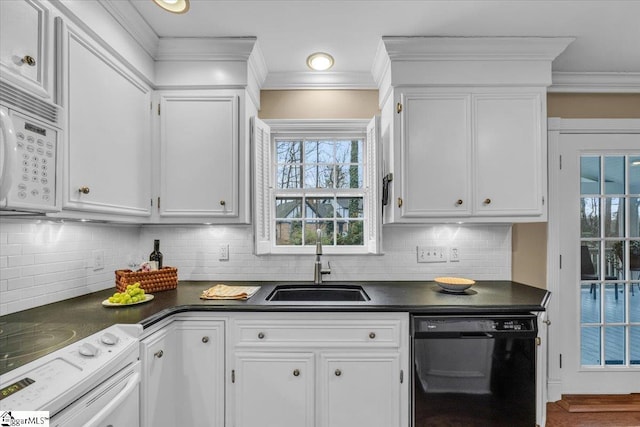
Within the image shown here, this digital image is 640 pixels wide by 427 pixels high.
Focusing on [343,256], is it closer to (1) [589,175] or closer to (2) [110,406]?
(2) [110,406]

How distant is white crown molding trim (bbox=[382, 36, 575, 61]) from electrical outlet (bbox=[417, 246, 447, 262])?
130 cm

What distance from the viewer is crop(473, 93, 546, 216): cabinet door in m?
2.09

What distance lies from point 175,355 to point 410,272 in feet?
5.38

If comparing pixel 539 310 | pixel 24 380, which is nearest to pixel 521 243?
pixel 539 310

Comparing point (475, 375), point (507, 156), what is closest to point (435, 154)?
point (507, 156)

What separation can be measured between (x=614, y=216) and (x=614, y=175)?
316 millimetres

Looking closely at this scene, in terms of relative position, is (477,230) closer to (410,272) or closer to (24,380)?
(410,272)

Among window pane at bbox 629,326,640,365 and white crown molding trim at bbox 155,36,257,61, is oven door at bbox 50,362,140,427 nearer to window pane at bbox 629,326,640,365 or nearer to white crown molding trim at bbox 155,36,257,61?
white crown molding trim at bbox 155,36,257,61

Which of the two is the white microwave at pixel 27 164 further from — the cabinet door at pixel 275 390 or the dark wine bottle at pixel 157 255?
the cabinet door at pixel 275 390

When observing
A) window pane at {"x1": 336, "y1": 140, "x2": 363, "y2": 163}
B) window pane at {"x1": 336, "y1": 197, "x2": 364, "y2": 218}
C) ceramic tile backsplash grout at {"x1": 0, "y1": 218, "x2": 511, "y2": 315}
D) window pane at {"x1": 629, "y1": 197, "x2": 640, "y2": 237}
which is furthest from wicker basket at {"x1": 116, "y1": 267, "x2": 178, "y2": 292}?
window pane at {"x1": 629, "y1": 197, "x2": 640, "y2": 237}

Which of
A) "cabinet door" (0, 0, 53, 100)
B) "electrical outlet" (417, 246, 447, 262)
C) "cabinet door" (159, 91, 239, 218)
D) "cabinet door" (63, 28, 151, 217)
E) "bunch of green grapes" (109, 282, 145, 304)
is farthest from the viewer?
"electrical outlet" (417, 246, 447, 262)

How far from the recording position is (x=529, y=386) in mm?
1699

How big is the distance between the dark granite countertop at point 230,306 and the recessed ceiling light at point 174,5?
5.17 ft

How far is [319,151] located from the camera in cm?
264
